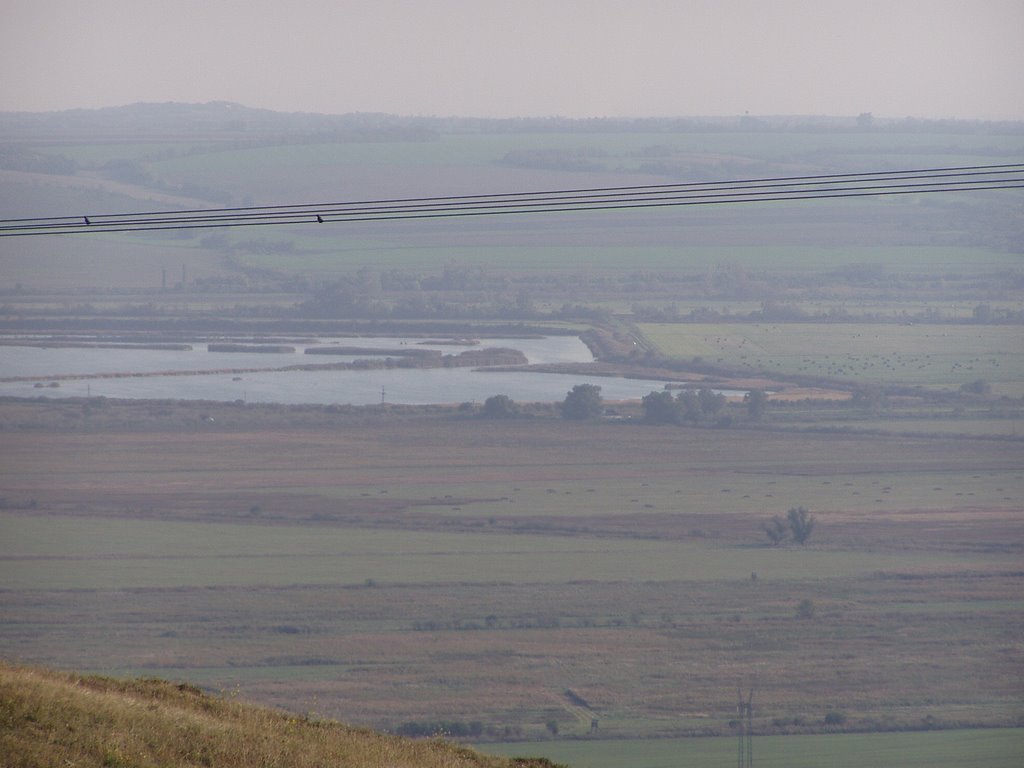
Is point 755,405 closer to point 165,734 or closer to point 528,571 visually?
point 528,571

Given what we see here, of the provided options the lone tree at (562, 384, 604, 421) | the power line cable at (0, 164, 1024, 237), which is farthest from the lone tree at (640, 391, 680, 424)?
the power line cable at (0, 164, 1024, 237)

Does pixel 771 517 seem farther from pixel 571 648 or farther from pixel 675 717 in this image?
pixel 675 717

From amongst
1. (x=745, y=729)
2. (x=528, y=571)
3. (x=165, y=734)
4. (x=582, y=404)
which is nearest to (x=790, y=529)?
(x=528, y=571)

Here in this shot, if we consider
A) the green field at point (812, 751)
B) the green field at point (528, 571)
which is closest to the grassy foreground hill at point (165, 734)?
the green field at point (812, 751)

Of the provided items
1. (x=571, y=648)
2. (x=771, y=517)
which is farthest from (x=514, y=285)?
(x=571, y=648)

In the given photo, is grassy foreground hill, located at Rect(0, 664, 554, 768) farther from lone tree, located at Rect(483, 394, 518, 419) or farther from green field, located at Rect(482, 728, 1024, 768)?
lone tree, located at Rect(483, 394, 518, 419)

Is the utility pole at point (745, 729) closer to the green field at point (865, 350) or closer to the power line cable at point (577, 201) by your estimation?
the power line cable at point (577, 201)
